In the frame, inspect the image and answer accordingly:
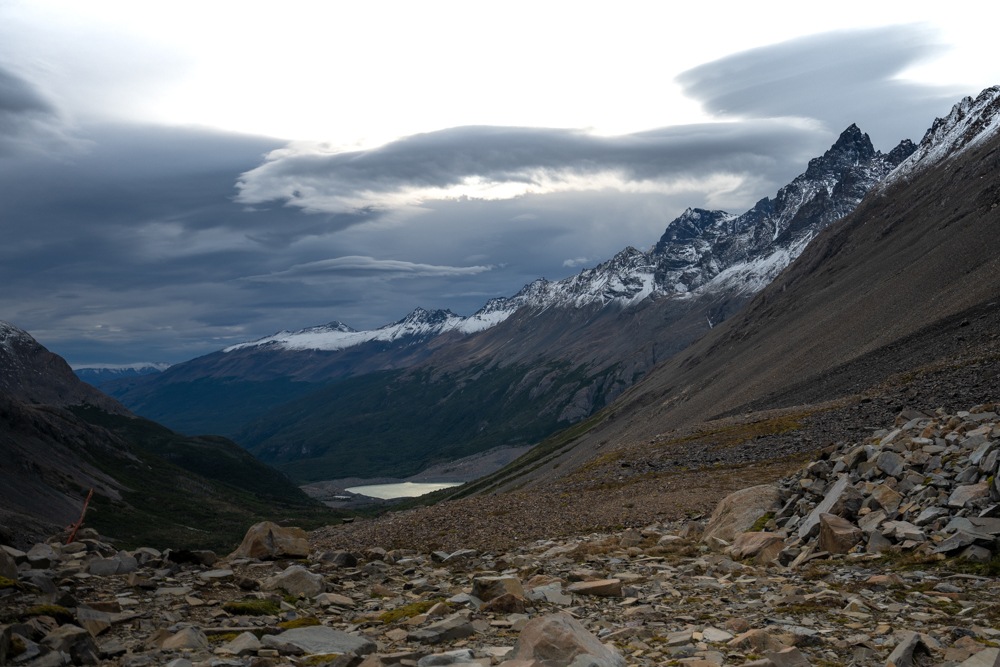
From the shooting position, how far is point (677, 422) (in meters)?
152

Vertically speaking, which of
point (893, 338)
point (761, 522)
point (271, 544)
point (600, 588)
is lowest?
point (761, 522)

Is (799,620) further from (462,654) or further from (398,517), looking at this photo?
(398,517)

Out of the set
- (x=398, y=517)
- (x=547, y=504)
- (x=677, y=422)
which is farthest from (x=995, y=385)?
(x=677, y=422)

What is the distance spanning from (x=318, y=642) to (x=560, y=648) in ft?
17.1

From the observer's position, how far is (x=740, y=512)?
2880cm

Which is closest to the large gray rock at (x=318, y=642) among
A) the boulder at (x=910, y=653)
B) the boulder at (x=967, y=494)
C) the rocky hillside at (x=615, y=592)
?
the rocky hillside at (x=615, y=592)

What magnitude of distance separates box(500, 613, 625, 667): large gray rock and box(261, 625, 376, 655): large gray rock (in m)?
3.17

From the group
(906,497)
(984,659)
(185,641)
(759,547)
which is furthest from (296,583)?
(906,497)

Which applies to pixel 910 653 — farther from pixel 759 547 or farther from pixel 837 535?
pixel 759 547

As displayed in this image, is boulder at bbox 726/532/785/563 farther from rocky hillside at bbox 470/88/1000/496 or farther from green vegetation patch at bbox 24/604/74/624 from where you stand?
rocky hillside at bbox 470/88/1000/496

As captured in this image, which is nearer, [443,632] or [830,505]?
[443,632]

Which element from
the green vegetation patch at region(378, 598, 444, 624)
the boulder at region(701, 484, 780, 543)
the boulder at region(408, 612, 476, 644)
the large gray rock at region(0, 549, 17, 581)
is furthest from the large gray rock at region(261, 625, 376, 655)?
the boulder at region(701, 484, 780, 543)

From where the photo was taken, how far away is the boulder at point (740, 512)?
27.7 metres

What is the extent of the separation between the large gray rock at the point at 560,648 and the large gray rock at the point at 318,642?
125 inches
